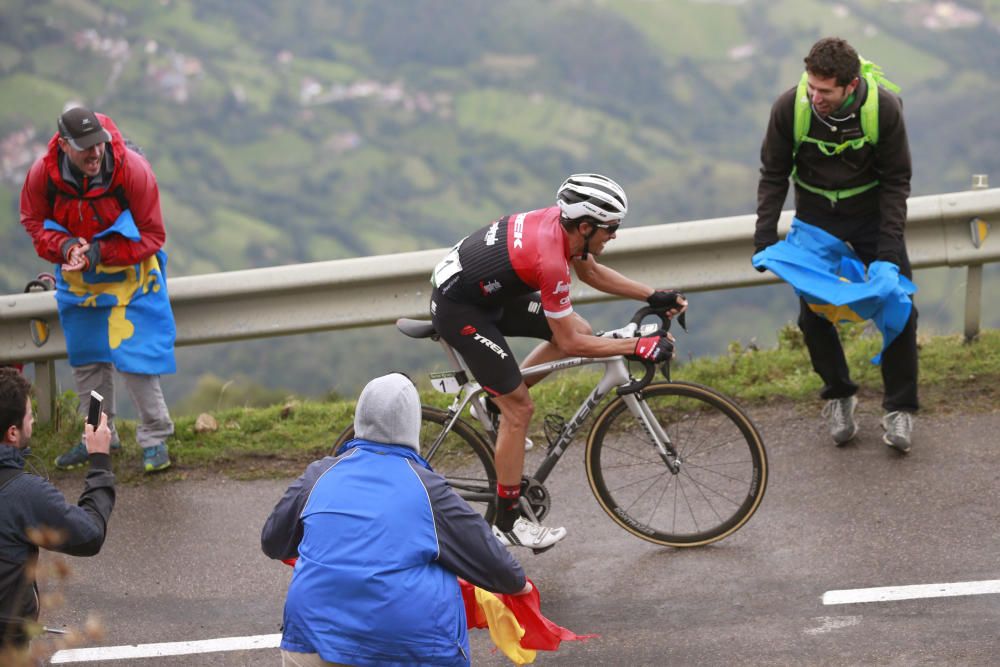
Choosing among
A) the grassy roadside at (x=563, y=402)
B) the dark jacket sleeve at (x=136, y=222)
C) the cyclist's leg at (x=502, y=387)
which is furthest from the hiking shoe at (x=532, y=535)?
the dark jacket sleeve at (x=136, y=222)

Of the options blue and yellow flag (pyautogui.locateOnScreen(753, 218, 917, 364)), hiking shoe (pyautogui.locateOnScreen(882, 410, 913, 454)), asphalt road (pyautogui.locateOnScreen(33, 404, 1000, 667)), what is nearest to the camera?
asphalt road (pyautogui.locateOnScreen(33, 404, 1000, 667))

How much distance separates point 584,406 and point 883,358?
1.76 m

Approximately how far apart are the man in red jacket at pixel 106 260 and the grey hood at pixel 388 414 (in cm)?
339

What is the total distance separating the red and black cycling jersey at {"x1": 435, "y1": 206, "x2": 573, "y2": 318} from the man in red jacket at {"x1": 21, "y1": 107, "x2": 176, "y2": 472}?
2.16 m

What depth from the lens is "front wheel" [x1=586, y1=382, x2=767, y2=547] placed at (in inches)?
236

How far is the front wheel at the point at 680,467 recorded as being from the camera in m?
5.99

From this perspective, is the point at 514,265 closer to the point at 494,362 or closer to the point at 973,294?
Result: the point at 494,362

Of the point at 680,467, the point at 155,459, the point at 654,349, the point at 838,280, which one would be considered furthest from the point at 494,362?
the point at 155,459

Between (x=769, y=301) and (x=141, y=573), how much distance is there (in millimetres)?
126005

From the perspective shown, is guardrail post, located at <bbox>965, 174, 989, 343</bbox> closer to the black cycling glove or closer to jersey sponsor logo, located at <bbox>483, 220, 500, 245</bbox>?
the black cycling glove

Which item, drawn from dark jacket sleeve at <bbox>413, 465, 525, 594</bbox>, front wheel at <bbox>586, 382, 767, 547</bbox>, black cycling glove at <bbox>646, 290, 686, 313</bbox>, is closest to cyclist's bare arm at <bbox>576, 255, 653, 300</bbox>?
black cycling glove at <bbox>646, 290, 686, 313</bbox>

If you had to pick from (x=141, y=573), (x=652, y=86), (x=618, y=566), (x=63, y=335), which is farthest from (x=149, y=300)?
(x=652, y=86)

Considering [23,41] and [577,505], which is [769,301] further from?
[577,505]

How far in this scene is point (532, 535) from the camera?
19.6 feet
